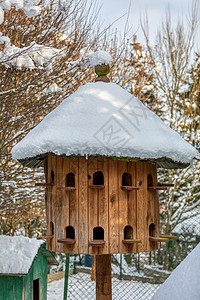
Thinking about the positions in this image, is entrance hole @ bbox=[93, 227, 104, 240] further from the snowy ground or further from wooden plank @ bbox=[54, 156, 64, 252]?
the snowy ground

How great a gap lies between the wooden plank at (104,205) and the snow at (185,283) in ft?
5.94

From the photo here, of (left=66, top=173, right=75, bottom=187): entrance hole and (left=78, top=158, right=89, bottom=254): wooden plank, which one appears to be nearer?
(left=78, top=158, right=89, bottom=254): wooden plank

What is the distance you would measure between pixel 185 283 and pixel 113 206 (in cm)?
195

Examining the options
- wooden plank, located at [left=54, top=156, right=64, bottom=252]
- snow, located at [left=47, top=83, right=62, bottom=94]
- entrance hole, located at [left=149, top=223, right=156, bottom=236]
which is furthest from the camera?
snow, located at [left=47, top=83, right=62, bottom=94]

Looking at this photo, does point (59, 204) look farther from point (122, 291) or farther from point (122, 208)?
point (122, 291)

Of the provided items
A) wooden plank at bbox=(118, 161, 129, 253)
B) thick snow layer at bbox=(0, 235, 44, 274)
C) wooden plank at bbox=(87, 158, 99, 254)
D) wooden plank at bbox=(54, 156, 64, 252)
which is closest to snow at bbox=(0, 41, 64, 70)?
wooden plank at bbox=(54, 156, 64, 252)

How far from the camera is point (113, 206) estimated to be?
307 centimetres

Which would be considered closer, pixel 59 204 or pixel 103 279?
pixel 59 204

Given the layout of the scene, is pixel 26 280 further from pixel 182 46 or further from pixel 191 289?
pixel 182 46

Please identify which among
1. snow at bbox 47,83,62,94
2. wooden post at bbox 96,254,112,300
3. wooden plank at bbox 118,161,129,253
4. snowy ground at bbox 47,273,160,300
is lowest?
snowy ground at bbox 47,273,160,300

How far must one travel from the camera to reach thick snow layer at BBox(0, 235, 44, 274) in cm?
459

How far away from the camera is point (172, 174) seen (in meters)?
9.23

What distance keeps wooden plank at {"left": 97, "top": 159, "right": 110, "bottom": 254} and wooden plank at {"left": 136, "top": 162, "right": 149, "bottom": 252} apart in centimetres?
30

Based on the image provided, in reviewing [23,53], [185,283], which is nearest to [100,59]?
[23,53]
